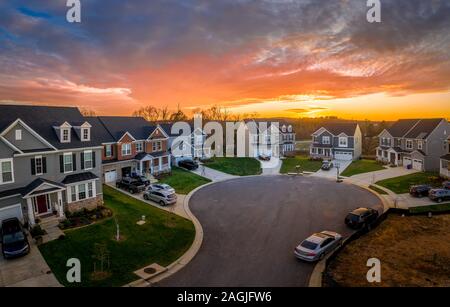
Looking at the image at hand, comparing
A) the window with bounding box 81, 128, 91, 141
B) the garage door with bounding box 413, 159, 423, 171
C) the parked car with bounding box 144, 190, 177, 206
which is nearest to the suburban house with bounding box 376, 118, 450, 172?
the garage door with bounding box 413, 159, 423, 171

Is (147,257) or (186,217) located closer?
(147,257)

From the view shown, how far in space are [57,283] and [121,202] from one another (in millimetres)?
14842

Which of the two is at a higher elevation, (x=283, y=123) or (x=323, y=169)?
(x=283, y=123)

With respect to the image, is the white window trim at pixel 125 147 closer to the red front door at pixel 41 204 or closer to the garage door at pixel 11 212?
the red front door at pixel 41 204

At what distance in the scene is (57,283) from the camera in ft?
51.7

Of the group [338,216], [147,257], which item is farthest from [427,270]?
[147,257]

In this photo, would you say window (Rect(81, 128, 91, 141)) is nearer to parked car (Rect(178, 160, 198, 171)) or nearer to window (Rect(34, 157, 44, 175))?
window (Rect(34, 157, 44, 175))

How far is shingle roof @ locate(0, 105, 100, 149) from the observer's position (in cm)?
2516

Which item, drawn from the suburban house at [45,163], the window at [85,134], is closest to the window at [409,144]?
the suburban house at [45,163]

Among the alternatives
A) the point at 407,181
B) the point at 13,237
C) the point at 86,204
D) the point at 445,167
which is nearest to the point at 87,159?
the point at 86,204

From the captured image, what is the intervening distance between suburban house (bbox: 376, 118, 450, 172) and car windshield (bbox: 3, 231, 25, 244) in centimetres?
5431

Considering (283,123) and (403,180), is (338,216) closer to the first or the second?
(403,180)

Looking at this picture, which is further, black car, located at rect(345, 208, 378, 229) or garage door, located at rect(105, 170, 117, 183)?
garage door, located at rect(105, 170, 117, 183)
